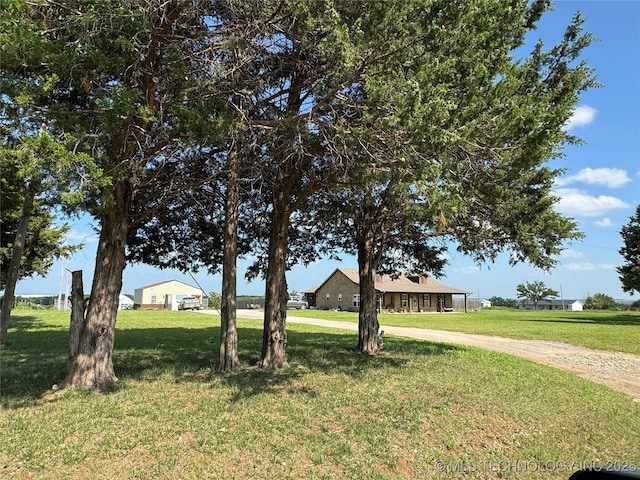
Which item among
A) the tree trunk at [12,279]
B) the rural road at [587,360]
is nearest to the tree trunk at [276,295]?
the rural road at [587,360]

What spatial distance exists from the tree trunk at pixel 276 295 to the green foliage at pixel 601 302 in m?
68.4

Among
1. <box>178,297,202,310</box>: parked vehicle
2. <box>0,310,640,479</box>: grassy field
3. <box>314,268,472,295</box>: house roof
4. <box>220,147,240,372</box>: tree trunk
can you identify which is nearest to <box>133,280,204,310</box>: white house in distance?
<box>178,297,202,310</box>: parked vehicle

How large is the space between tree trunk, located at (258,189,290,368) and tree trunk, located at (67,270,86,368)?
3.51 meters

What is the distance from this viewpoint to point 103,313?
727cm

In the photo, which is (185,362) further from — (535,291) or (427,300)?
(535,291)

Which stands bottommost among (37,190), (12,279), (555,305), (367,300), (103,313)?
(555,305)

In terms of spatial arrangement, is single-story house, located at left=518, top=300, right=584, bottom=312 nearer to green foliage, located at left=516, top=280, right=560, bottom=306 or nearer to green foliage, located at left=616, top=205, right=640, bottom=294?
green foliage, located at left=516, top=280, right=560, bottom=306

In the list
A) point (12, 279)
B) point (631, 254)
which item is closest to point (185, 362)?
point (12, 279)

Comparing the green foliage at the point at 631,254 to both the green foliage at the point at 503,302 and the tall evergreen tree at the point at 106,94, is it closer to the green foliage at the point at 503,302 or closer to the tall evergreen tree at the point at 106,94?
the tall evergreen tree at the point at 106,94

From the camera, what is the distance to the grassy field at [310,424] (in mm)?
4625

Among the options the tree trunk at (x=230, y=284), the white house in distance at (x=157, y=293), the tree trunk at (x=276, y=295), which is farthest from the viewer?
the white house in distance at (x=157, y=293)

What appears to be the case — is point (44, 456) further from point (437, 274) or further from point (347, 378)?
point (437, 274)

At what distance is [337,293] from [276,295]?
42.6 m

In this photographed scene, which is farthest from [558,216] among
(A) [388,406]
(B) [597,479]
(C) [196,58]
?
(B) [597,479]
